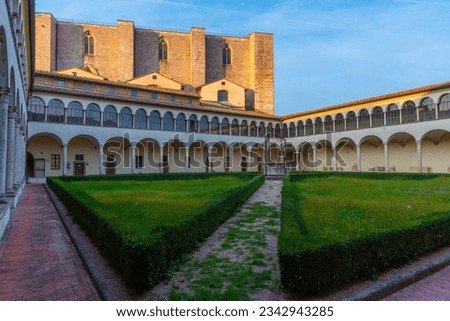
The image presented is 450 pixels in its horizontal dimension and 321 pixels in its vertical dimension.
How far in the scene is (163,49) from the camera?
48.3m

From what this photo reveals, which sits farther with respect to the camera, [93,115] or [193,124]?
[193,124]

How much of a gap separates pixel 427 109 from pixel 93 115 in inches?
1114

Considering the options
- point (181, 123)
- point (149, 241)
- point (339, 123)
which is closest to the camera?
point (149, 241)

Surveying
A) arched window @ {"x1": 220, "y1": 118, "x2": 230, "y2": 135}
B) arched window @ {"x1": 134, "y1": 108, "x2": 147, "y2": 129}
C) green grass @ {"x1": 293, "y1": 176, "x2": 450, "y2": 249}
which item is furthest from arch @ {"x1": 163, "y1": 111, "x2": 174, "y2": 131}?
green grass @ {"x1": 293, "y1": 176, "x2": 450, "y2": 249}

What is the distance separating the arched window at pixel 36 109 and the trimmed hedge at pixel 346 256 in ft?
84.2

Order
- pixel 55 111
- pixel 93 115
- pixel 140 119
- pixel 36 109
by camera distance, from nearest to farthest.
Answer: pixel 36 109 < pixel 55 111 < pixel 93 115 < pixel 140 119

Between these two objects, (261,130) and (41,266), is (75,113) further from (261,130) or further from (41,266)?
(41,266)

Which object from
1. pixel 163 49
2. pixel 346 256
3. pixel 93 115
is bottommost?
pixel 346 256

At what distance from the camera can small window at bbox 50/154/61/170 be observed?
28938mm

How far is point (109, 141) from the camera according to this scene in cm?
3200

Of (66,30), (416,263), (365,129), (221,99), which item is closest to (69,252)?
(416,263)

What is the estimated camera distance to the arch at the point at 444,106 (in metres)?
27.4

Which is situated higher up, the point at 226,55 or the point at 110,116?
the point at 226,55

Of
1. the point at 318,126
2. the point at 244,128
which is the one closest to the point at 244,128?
the point at 244,128
